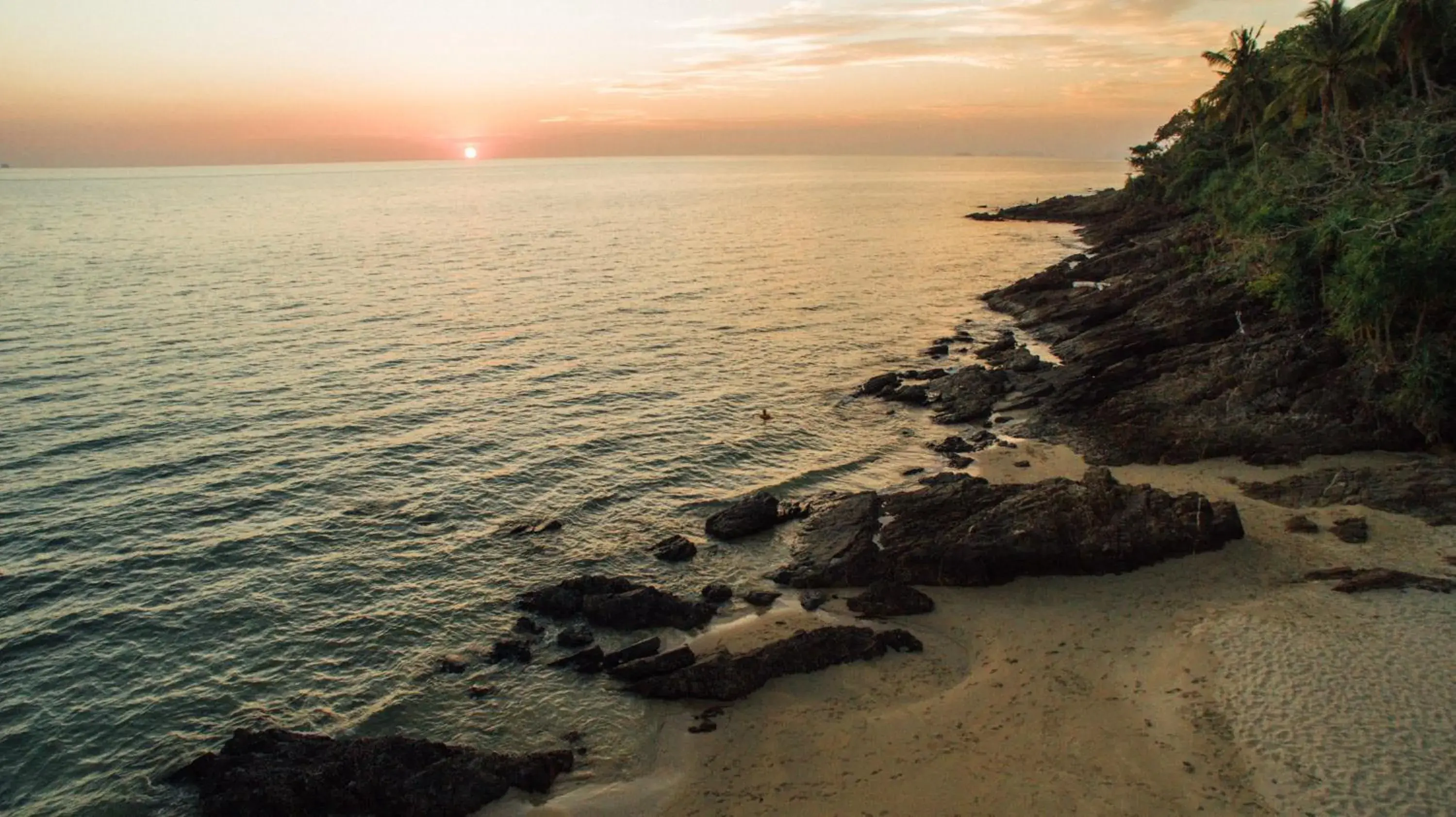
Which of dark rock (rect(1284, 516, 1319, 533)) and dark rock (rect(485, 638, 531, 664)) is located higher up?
dark rock (rect(1284, 516, 1319, 533))

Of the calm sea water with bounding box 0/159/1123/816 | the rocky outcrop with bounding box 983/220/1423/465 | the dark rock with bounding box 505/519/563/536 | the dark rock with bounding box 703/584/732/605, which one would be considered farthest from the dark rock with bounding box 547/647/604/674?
the rocky outcrop with bounding box 983/220/1423/465

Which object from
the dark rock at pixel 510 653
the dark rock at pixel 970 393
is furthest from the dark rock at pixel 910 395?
the dark rock at pixel 510 653

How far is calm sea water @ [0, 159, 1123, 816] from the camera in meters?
22.0

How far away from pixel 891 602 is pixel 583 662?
9922 mm

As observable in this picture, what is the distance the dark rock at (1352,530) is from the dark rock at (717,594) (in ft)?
69.0

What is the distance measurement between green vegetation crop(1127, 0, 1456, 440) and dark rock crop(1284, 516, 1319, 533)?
29.1 ft

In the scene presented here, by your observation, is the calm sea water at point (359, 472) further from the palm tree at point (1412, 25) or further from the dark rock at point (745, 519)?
the palm tree at point (1412, 25)

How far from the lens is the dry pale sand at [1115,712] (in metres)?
17.3

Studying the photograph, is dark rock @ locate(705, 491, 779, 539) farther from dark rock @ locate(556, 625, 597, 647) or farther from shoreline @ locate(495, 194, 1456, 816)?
dark rock @ locate(556, 625, 597, 647)

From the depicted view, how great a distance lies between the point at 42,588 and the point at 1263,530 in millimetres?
42735

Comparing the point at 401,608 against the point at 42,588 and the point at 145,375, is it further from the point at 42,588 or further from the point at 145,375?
the point at 145,375

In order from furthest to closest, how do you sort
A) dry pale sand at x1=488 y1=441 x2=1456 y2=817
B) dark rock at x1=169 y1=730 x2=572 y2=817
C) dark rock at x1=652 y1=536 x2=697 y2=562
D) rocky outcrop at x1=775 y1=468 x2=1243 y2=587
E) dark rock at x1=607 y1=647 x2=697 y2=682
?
dark rock at x1=652 y1=536 x2=697 y2=562 → rocky outcrop at x1=775 y1=468 x2=1243 y2=587 → dark rock at x1=607 y1=647 x2=697 y2=682 → dark rock at x1=169 y1=730 x2=572 y2=817 → dry pale sand at x1=488 y1=441 x2=1456 y2=817

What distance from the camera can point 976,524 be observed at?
2781 cm

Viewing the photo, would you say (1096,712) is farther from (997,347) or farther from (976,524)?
(997,347)
